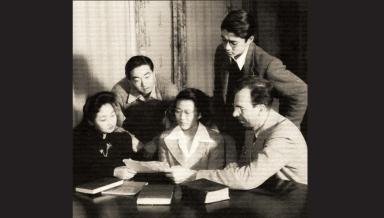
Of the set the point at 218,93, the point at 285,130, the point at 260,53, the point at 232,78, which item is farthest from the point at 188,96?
the point at 285,130

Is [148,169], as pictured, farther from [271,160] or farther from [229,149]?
[271,160]

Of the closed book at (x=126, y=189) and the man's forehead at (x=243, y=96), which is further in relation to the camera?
the man's forehead at (x=243, y=96)

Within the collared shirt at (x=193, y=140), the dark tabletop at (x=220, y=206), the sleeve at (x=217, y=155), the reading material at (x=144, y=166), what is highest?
the collared shirt at (x=193, y=140)

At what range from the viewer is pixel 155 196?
3.01 meters

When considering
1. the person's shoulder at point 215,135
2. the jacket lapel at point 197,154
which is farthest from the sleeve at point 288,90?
the jacket lapel at point 197,154

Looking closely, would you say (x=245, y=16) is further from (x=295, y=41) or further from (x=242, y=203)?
(x=242, y=203)

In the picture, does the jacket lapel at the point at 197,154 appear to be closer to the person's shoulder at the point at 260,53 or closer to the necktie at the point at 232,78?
the necktie at the point at 232,78

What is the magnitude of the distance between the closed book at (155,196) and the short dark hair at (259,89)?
0.71 meters

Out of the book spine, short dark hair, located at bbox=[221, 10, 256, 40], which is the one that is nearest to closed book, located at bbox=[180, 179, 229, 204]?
the book spine

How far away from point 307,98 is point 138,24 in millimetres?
1105

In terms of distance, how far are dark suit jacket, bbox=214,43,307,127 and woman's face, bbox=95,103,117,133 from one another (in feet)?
2.11

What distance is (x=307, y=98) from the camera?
10.6 feet

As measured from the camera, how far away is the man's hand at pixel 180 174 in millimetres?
3281

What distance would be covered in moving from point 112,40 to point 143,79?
0.31 m
